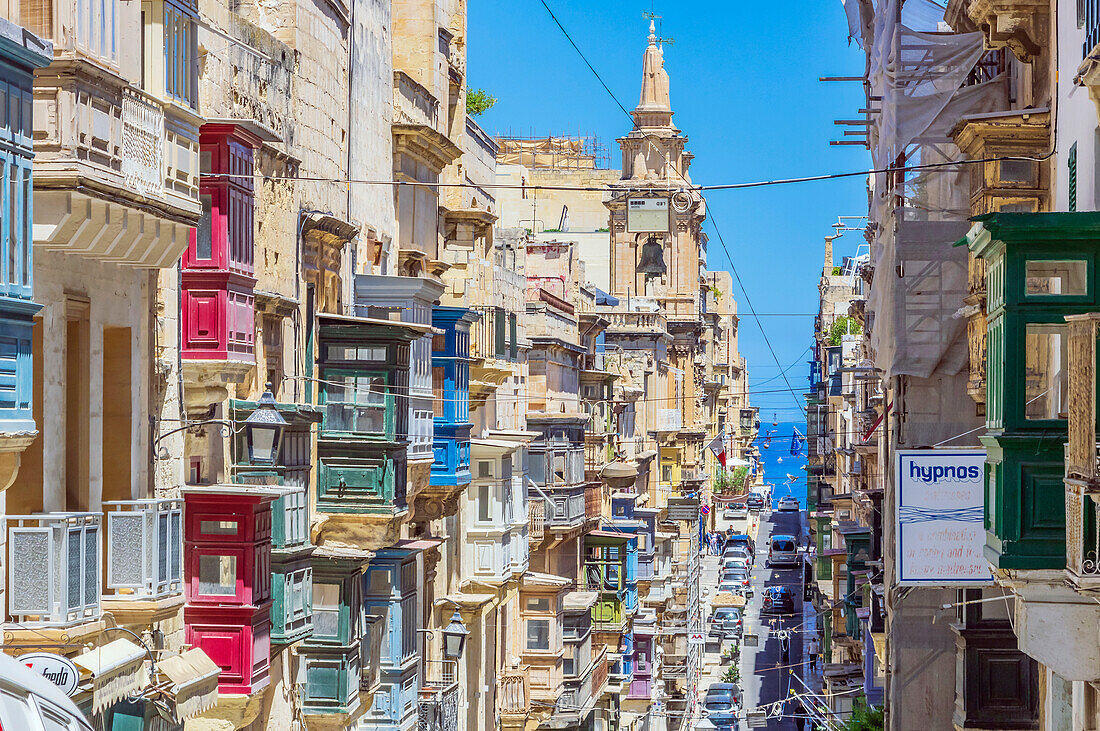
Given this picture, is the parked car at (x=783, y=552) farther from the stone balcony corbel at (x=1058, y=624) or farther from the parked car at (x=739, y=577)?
the stone balcony corbel at (x=1058, y=624)

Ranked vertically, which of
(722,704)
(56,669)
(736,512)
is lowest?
(722,704)

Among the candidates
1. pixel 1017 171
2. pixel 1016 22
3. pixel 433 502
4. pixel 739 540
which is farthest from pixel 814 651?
pixel 1016 22

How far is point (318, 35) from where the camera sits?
21344 mm

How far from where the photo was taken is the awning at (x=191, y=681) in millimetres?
14203

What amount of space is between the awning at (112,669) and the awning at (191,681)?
0.97 m

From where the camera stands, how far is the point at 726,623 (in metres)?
77.2

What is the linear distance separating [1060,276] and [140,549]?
7.91 m

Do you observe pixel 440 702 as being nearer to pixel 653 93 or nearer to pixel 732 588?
pixel 653 93

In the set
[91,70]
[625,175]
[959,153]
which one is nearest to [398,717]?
[959,153]

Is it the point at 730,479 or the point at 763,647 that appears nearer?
the point at 763,647

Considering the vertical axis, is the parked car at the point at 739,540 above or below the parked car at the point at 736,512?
below

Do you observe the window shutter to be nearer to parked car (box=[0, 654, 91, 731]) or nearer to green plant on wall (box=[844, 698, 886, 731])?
parked car (box=[0, 654, 91, 731])

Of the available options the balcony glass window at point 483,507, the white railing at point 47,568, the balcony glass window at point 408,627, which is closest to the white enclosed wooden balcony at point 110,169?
the white railing at point 47,568

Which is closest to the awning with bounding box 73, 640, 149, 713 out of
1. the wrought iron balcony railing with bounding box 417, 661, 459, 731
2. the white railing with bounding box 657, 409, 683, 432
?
the wrought iron balcony railing with bounding box 417, 661, 459, 731
